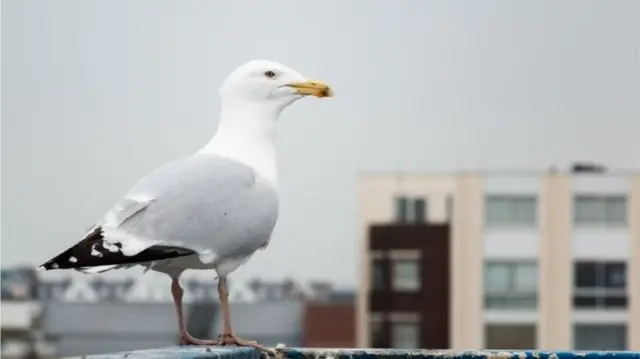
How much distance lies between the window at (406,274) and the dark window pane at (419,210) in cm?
203

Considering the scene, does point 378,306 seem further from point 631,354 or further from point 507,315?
point 631,354

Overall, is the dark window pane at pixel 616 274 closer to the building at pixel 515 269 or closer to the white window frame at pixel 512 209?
the building at pixel 515 269

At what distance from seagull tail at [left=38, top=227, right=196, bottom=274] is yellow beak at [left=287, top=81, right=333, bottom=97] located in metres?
0.85

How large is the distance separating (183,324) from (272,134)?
2.52 feet

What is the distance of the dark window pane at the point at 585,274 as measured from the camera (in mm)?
59406

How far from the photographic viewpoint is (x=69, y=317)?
88438 millimetres

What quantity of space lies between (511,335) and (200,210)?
5356 cm

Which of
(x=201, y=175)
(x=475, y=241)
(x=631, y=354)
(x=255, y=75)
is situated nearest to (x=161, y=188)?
(x=201, y=175)

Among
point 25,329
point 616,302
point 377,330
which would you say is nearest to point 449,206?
point 377,330

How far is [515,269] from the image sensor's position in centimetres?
6025

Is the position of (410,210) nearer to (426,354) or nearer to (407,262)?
(407,262)

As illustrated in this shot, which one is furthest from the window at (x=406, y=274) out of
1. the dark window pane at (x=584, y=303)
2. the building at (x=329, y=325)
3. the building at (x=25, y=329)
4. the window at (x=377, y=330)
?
the building at (x=25, y=329)

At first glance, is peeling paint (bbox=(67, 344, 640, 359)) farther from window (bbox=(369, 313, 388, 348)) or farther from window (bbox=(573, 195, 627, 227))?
window (bbox=(369, 313, 388, 348))

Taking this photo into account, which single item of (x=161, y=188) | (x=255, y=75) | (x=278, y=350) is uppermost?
(x=255, y=75)
